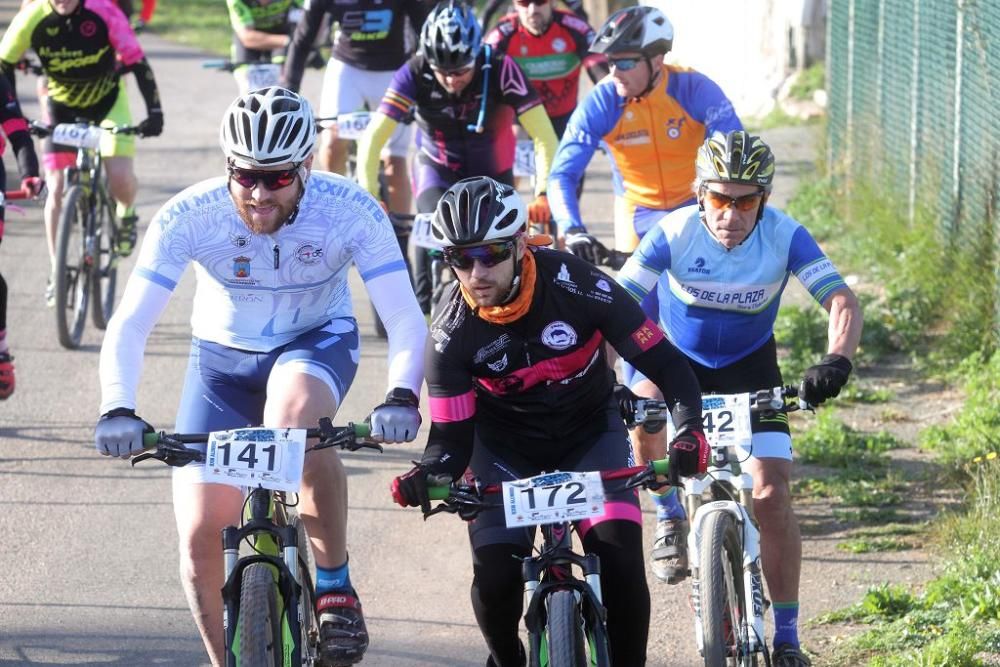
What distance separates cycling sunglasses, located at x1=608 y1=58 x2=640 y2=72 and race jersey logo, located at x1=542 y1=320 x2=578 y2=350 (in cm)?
308

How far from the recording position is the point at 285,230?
5504 millimetres

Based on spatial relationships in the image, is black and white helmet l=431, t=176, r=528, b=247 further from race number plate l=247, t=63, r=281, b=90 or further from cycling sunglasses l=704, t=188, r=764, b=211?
race number plate l=247, t=63, r=281, b=90

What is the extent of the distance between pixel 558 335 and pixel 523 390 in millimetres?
245

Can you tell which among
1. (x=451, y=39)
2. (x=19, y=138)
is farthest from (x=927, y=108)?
(x=19, y=138)

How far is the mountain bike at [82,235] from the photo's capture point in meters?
10.2

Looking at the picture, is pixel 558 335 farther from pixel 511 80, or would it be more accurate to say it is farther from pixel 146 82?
pixel 146 82

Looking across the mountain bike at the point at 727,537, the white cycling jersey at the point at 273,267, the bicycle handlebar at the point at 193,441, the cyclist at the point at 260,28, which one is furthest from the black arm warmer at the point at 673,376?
the cyclist at the point at 260,28

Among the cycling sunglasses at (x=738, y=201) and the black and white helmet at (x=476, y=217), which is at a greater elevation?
the cycling sunglasses at (x=738, y=201)

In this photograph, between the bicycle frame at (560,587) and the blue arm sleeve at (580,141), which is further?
the blue arm sleeve at (580,141)

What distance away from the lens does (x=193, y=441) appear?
4863mm

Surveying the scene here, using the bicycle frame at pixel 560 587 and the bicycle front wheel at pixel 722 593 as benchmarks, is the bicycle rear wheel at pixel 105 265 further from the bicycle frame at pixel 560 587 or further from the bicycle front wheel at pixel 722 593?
the bicycle frame at pixel 560 587

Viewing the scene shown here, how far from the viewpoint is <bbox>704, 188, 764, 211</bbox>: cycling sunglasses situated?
596 centimetres

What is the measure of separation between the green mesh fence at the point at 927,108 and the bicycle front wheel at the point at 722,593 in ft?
14.9

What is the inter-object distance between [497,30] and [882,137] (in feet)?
11.6
